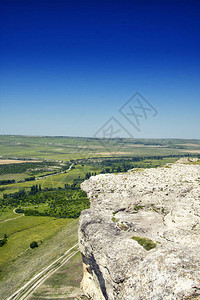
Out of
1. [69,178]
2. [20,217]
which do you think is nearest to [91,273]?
[20,217]

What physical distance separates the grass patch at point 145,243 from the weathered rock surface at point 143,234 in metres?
0.27

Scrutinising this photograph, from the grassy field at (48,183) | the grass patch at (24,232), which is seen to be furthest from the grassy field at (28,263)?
the grassy field at (48,183)

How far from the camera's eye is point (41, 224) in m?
66.4

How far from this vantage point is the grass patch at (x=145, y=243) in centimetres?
1542

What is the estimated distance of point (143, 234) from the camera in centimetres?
1762

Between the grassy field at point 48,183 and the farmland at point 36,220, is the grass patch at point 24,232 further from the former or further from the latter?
the grassy field at point 48,183

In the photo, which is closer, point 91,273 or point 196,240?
point 196,240

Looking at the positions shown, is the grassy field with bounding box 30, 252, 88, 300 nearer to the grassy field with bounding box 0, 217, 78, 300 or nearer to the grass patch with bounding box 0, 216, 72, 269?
the grassy field with bounding box 0, 217, 78, 300

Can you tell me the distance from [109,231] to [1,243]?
4323 centimetres

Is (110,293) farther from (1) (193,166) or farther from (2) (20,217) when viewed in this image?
(2) (20,217)

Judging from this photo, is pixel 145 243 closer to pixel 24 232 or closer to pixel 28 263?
pixel 28 263

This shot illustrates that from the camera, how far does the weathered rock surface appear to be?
12.5 metres

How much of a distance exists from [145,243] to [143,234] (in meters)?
1.75

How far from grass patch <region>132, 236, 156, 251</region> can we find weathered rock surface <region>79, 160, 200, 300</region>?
0.27 meters
